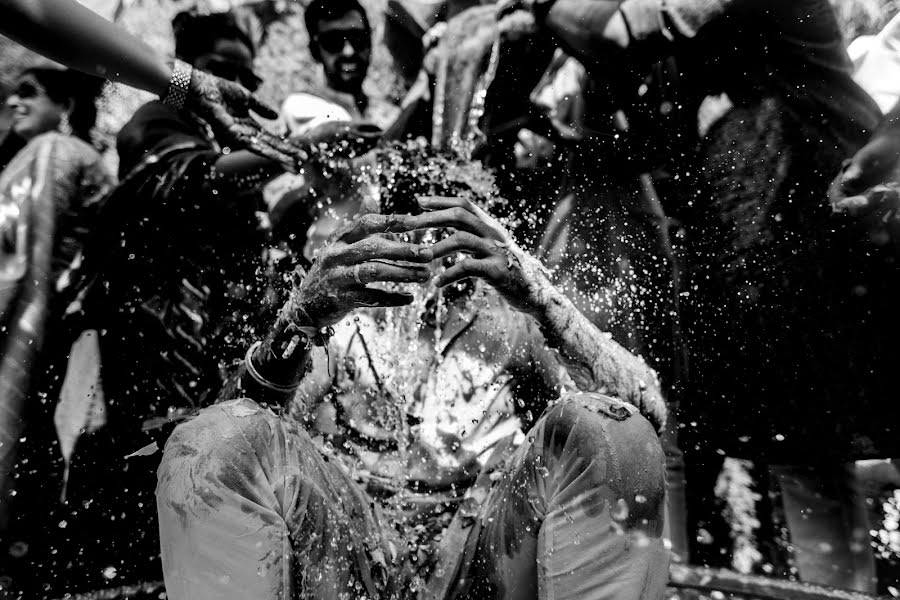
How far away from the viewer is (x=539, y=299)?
1.03 meters

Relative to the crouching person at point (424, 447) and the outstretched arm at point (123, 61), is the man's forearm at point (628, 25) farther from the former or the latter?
the outstretched arm at point (123, 61)

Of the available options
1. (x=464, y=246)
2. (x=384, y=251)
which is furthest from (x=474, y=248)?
(x=384, y=251)

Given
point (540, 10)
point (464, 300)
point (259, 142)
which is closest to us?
point (464, 300)

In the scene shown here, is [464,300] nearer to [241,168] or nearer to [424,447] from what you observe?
[424,447]

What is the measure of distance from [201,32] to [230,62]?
0.20 meters

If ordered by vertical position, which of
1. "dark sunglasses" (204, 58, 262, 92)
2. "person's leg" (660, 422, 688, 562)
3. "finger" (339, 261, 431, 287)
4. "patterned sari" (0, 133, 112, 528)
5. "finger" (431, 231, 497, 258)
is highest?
"dark sunglasses" (204, 58, 262, 92)

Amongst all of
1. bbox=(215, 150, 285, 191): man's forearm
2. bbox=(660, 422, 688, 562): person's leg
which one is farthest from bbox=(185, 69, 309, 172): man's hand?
bbox=(660, 422, 688, 562): person's leg

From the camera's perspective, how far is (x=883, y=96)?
1345 millimetres

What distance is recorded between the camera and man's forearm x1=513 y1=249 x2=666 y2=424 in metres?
1.05

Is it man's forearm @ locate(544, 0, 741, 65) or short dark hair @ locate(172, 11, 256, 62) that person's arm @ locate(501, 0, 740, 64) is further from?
short dark hair @ locate(172, 11, 256, 62)

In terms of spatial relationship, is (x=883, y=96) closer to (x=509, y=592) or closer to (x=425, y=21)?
(x=509, y=592)

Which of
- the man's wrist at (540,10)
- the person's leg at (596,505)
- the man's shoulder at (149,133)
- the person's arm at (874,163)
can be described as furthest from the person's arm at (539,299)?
the man's shoulder at (149,133)

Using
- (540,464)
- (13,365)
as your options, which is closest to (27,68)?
(13,365)

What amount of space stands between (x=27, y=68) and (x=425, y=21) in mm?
1532
